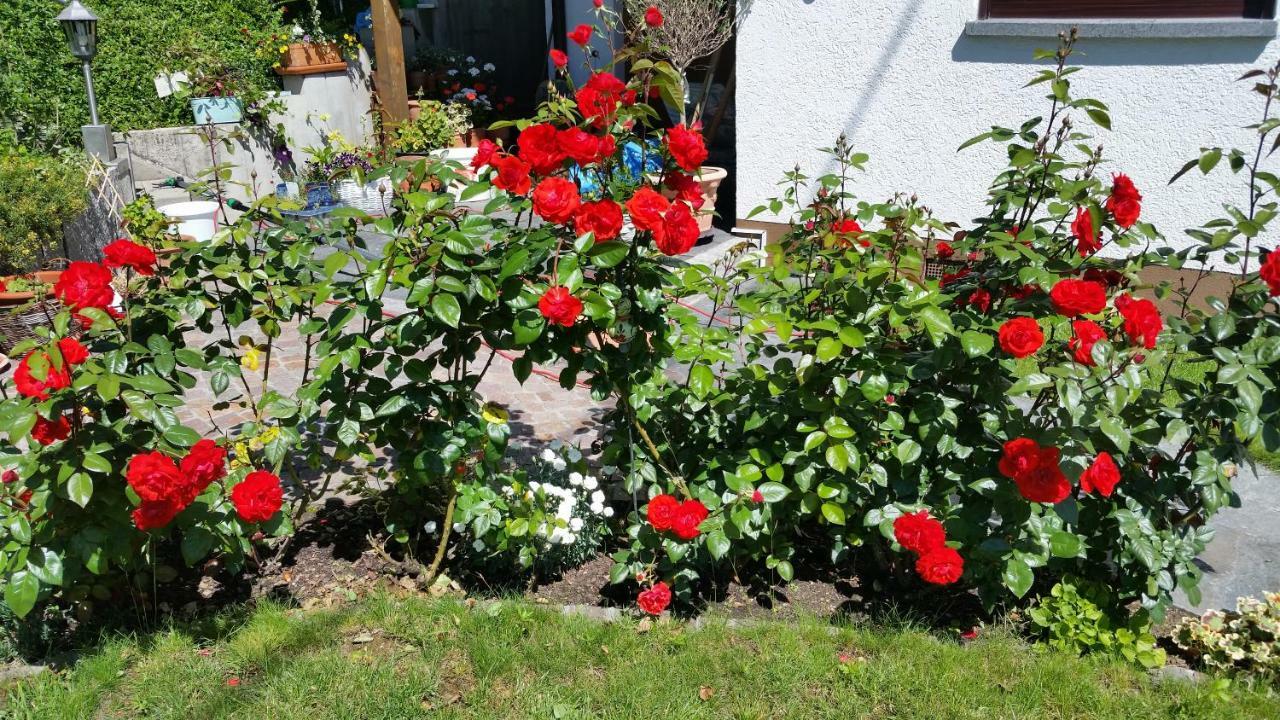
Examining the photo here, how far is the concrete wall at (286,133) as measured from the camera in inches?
343

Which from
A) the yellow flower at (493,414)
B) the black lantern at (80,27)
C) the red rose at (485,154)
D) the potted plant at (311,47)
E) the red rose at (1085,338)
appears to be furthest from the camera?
the potted plant at (311,47)

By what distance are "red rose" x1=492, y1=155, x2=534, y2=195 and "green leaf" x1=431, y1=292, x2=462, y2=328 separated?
39 cm

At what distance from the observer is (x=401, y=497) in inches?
133

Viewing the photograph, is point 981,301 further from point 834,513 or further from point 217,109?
point 217,109

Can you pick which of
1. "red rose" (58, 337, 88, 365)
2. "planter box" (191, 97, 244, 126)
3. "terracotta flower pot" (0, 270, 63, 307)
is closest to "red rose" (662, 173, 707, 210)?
"red rose" (58, 337, 88, 365)

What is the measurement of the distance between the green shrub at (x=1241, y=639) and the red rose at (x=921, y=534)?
955 mm

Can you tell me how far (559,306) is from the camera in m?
2.47

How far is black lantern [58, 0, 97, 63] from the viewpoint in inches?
276

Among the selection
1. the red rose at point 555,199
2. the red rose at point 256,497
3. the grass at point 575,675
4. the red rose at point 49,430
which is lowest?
the grass at point 575,675

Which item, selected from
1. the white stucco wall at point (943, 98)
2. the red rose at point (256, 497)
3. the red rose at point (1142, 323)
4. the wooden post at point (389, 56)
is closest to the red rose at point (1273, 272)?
the red rose at point (1142, 323)

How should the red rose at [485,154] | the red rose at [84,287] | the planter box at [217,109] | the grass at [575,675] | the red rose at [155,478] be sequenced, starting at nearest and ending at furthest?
the red rose at [155,478] < the red rose at [84,287] < the grass at [575,675] < the red rose at [485,154] < the planter box at [217,109]

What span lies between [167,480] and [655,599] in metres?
1.41

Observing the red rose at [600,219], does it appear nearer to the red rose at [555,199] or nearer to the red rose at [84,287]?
the red rose at [555,199]

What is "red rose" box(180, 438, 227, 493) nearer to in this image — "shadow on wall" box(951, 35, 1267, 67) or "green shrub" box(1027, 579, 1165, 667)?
"green shrub" box(1027, 579, 1165, 667)
